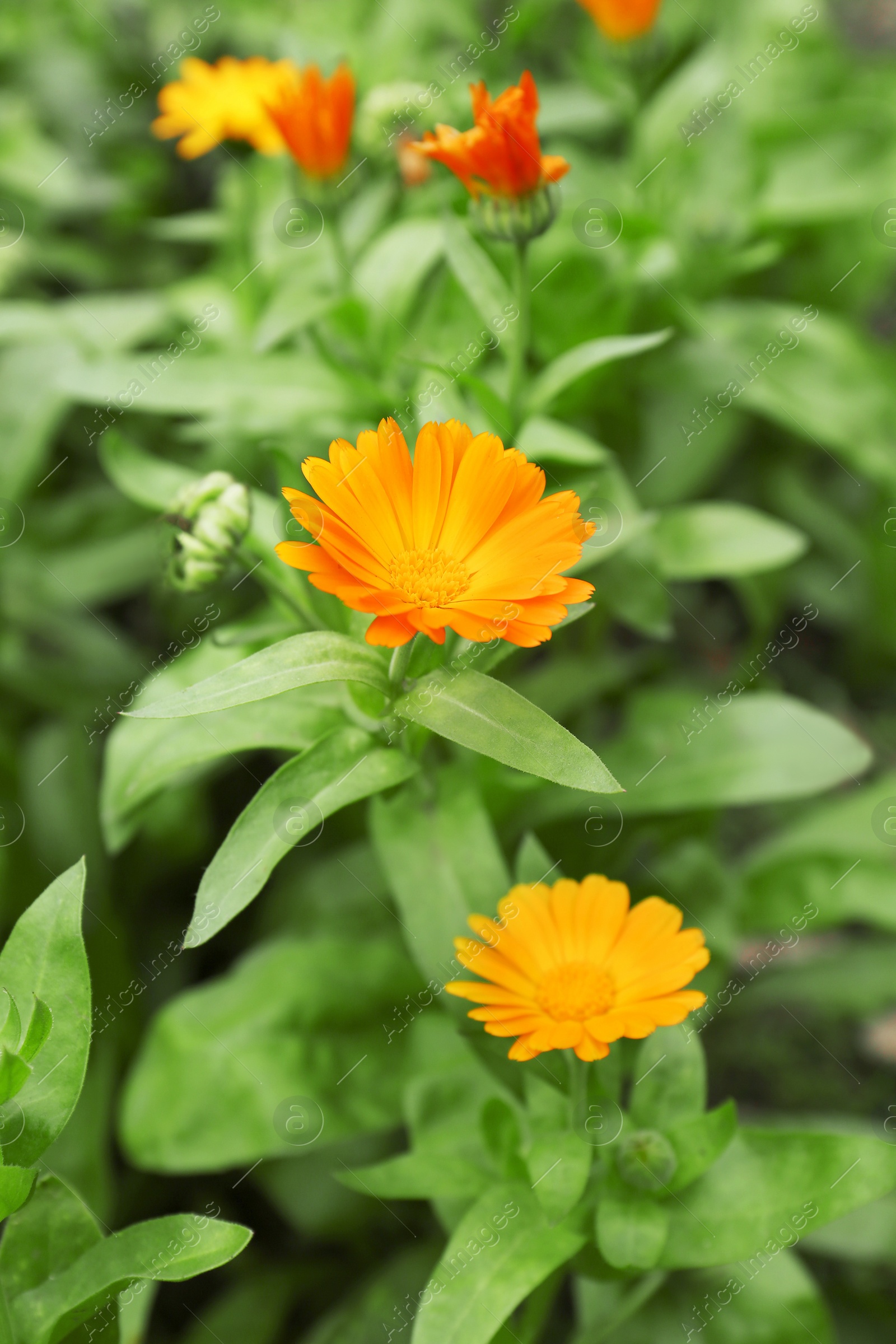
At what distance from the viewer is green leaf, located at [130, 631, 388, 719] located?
27.6 inches

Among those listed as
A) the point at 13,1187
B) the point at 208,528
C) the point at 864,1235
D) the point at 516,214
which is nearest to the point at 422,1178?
the point at 13,1187

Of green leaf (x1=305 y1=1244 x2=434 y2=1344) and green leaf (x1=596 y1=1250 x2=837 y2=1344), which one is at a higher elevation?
green leaf (x1=305 y1=1244 x2=434 y2=1344)

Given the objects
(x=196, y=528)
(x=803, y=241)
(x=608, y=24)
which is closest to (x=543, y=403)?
(x=196, y=528)

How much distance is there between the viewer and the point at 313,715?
0.96 metres

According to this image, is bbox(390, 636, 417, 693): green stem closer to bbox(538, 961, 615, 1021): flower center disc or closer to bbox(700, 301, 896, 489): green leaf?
bbox(538, 961, 615, 1021): flower center disc

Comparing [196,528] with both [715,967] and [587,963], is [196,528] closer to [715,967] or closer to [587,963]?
[587,963]

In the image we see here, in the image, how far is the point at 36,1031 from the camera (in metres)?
0.71

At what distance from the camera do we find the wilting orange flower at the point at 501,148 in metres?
0.86

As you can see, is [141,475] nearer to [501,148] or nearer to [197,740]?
[197,740]

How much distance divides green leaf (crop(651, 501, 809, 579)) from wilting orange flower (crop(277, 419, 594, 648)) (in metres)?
0.54

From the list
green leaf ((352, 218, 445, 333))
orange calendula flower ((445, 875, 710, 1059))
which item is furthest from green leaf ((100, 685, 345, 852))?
green leaf ((352, 218, 445, 333))

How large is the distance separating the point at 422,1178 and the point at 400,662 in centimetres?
44

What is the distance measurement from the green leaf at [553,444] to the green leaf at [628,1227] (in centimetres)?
69

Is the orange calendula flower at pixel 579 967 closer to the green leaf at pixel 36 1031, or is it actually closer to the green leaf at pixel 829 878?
the green leaf at pixel 36 1031
